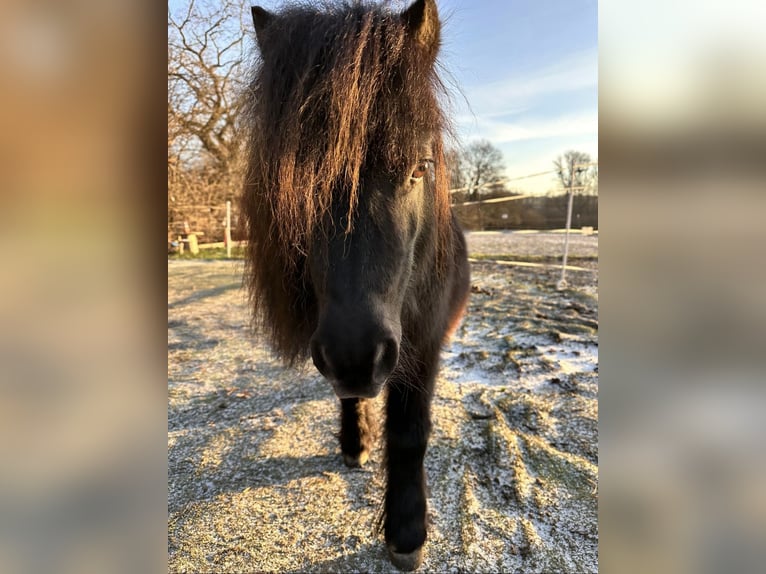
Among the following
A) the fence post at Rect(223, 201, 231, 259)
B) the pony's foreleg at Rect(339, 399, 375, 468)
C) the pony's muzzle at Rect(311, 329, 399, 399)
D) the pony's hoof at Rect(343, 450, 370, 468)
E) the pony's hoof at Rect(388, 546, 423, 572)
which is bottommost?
the pony's hoof at Rect(388, 546, 423, 572)

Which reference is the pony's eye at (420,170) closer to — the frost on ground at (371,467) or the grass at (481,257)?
the frost on ground at (371,467)

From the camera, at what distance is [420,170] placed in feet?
4.82

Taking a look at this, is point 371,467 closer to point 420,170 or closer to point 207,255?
point 420,170

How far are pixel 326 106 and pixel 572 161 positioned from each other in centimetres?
877

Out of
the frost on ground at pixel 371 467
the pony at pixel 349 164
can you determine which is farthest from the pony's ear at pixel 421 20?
the frost on ground at pixel 371 467

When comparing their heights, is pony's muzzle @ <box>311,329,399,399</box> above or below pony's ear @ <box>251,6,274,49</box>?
below

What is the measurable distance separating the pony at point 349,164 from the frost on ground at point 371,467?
1315 mm

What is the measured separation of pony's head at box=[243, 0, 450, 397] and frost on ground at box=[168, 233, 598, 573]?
1.41 m

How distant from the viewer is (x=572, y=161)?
335 inches

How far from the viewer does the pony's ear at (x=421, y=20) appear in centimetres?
151

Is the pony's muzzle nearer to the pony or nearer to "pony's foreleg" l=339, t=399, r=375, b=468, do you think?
the pony

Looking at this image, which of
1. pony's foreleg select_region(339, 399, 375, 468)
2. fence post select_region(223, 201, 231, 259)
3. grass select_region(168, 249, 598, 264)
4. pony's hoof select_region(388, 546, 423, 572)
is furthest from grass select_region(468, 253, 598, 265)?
pony's hoof select_region(388, 546, 423, 572)

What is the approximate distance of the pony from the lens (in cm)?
119
